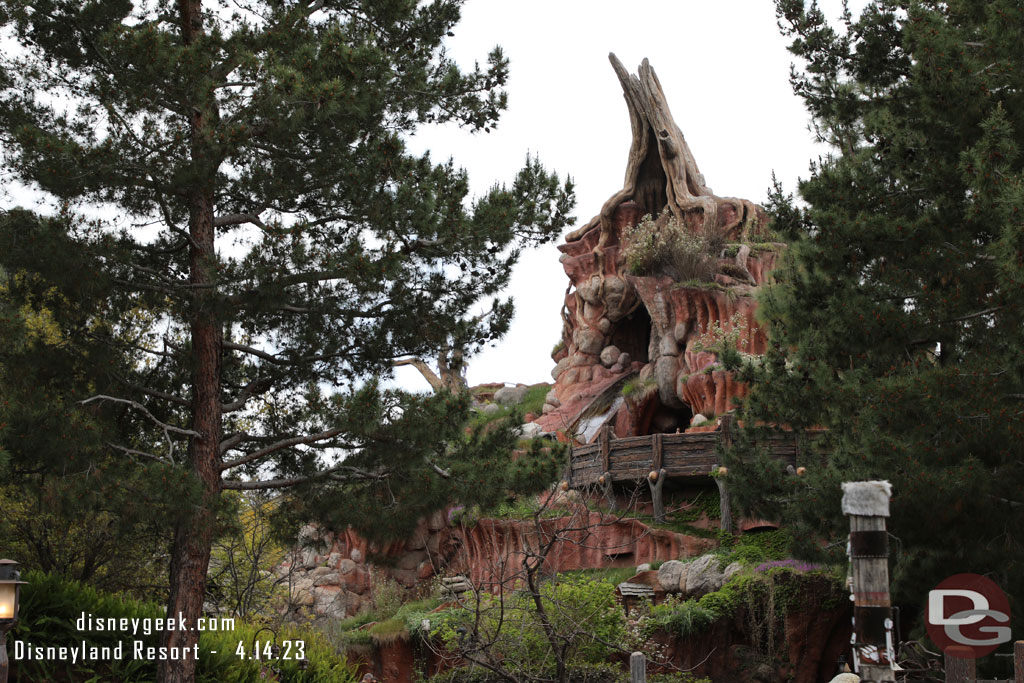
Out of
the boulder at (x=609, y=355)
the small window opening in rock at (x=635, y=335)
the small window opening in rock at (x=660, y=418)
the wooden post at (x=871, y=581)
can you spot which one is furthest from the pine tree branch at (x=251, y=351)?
the small window opening in rock at (x=635, y=335)

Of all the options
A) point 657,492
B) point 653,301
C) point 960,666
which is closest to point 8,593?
point 960,666

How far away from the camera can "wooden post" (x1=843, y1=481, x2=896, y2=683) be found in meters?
5.59

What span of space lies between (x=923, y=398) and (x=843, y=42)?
5821mm

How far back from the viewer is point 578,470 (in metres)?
22.5

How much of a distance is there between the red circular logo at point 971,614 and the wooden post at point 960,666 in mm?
211

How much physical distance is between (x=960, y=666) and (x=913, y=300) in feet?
13.3

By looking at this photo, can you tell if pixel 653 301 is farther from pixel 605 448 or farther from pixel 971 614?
pixel 971 614

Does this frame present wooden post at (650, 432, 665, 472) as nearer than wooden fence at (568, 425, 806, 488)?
No

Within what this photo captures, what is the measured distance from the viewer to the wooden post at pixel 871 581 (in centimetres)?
559

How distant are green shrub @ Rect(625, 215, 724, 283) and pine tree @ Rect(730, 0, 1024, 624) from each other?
12156 millimetres

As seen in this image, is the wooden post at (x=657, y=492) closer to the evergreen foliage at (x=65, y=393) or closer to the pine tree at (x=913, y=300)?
the pine tree at (x=913, y=300)

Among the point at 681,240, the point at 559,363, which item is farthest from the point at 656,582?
the point at 559,363

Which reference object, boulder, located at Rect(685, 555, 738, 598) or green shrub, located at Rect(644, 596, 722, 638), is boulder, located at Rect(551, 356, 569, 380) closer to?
boulder, located at Rect(685, 555, 738, 598)

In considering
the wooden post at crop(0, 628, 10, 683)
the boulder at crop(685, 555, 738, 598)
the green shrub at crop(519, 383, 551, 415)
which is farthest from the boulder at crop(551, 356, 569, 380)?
the wooden post at crop(0, 628, 10, 683)
